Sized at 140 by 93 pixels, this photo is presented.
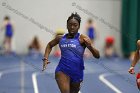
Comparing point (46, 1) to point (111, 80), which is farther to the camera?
point (46, 1)

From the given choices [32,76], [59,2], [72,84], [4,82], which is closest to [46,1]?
[59,2]

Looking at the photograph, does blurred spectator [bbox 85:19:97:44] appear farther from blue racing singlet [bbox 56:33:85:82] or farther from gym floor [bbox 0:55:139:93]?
blue racing singlet [bbox 56:33:85:82]

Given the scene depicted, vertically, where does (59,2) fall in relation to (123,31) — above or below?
above

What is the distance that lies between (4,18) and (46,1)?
2629 millimetres

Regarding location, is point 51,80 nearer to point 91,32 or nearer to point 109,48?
point 91,32

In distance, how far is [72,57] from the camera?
7582mm

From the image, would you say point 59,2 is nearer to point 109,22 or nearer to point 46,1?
point 46,1

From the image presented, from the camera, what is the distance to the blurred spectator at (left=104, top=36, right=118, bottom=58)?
75.9 feet

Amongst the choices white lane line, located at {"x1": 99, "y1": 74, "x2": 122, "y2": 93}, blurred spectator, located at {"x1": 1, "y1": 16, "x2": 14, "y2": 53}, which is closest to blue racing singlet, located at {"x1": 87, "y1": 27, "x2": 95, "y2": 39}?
blurred spectator, located at {"x1": 1, "y1": 16, "x2": 14, "y2": 53}

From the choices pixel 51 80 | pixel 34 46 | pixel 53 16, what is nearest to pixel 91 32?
pixel 53 16

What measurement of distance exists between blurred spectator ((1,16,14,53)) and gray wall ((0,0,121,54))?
0.80m

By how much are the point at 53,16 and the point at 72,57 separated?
16.3m

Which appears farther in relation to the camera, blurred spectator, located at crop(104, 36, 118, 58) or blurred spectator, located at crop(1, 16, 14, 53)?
blurred spectator, located at crop(104, 36, 118, 58)

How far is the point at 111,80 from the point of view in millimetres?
14109
